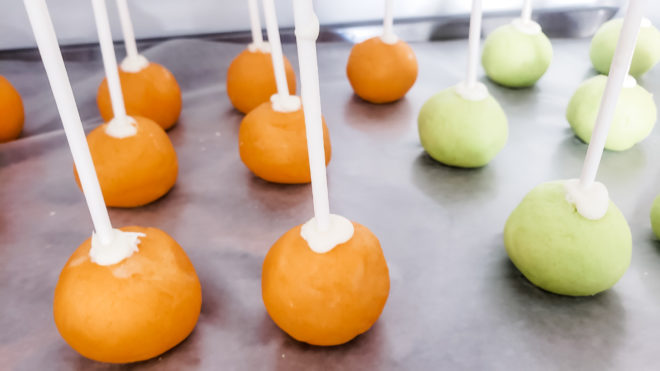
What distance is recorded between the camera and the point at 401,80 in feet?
3.05

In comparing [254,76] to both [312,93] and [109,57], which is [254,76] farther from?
[312,93]

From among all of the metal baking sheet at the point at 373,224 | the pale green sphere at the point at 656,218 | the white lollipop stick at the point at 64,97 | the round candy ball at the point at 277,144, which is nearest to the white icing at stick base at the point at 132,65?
the metal baking sheet at the point at 373,224

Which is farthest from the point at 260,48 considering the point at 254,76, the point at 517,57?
the point at 517,57

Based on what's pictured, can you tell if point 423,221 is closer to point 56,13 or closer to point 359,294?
point 359,294

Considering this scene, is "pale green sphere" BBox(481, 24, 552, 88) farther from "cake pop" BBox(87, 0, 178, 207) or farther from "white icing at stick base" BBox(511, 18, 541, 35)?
"cake pop" BBox(87, 0, 178, 207)

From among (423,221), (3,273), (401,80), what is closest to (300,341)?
(423,221)

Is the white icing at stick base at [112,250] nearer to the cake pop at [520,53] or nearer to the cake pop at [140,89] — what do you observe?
the cake pop at [140,89]

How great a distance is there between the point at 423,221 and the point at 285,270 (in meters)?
0.25

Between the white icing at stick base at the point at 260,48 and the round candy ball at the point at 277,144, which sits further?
the white icing at stick base at the point at 260,48

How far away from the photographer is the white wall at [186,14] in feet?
3.51

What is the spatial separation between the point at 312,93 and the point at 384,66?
53cm

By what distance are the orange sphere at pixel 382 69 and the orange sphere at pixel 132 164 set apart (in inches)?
13.8

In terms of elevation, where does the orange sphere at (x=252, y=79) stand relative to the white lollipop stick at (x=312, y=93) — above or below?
below

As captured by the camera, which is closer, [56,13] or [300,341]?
[300,341]
